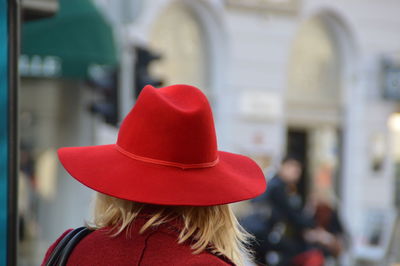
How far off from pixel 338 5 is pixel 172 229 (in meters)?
13.9

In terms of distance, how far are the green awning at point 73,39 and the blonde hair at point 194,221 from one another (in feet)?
22.7

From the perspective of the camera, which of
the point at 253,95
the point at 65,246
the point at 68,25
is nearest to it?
the point at 65,246

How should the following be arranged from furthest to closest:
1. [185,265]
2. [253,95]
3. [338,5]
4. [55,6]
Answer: [338,5] → [253,95] → [55,6] → [185,265]

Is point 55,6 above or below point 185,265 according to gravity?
above

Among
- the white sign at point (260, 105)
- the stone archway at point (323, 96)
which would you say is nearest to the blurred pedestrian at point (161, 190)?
the white sign at point (260, 105)

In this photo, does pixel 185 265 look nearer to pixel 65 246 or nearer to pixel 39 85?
pixel 65 246

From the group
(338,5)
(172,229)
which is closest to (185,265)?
(172,229)

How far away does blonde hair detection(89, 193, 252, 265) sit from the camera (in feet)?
7.07

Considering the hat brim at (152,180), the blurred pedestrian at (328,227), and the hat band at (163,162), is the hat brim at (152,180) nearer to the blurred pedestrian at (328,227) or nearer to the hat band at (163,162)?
the hat band at (163,162)

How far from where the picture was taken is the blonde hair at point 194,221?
2.15 metres

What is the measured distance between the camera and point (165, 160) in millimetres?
2215

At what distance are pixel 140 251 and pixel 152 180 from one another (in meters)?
0.17

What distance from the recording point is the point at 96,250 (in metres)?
2.19

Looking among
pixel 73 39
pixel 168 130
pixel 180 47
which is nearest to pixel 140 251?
pixel 168 130
